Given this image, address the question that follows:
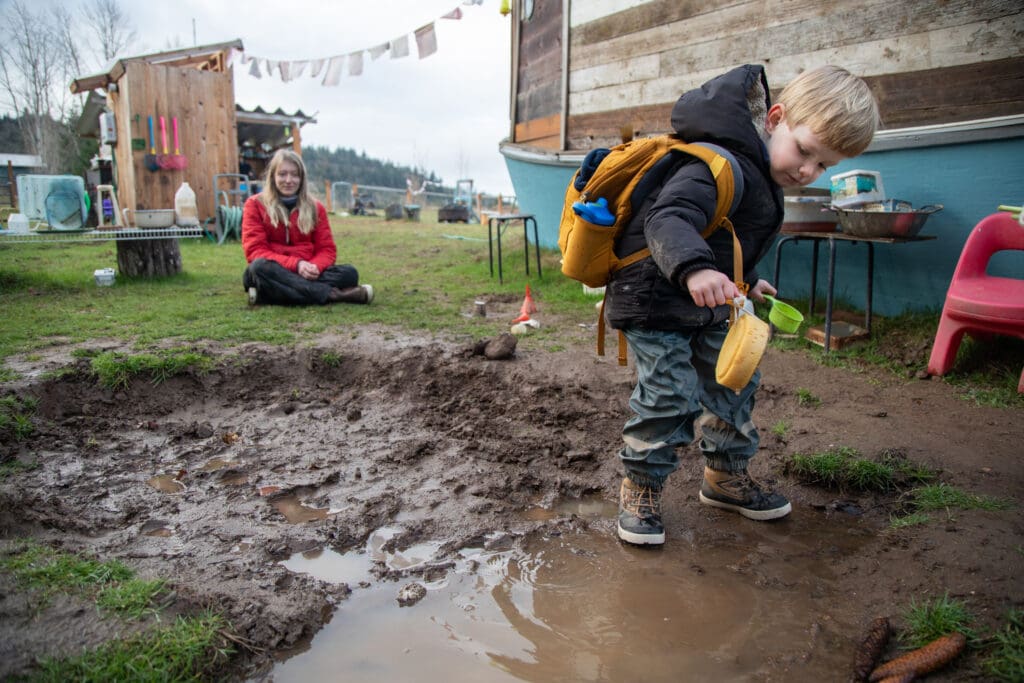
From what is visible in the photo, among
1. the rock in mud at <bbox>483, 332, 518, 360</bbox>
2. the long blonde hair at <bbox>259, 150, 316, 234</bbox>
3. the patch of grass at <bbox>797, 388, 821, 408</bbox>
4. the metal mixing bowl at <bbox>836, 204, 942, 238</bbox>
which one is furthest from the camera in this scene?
the long blonde hair at <bbox>259, 150, 316, 234</bbox>

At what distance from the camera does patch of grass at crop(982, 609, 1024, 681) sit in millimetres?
1567

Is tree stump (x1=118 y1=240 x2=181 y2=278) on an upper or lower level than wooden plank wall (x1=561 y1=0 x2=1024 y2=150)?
lower

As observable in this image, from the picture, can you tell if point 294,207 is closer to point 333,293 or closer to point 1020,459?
point 333,293

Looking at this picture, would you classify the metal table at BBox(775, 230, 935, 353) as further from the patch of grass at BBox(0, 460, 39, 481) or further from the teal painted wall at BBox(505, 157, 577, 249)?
the patch of grass at BBox(0, 460, 39, 481)

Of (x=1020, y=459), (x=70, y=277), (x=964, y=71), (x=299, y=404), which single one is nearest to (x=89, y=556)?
(x=299, y=404)

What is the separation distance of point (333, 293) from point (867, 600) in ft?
17.1

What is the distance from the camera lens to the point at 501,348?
4.34 metres

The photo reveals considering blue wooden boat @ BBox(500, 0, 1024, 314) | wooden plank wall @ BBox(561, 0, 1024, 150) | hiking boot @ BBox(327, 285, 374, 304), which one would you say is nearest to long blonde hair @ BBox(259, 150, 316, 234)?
hiking boot @ BBox(327, 285, 374, 304)

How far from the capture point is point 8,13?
5.16 metres

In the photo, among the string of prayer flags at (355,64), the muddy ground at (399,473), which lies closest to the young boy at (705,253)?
the muddy ground at (399,473)

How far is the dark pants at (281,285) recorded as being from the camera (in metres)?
6.02

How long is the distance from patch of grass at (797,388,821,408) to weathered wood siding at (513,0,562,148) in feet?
18.4

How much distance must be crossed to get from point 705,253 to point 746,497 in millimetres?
1101

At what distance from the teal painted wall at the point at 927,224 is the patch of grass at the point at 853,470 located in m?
2.35
